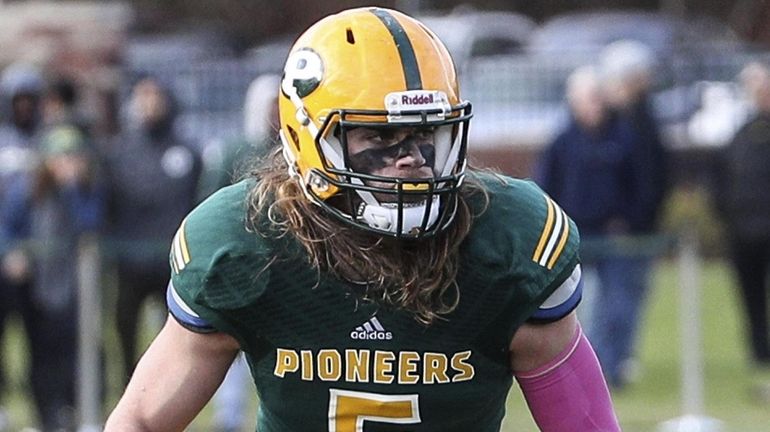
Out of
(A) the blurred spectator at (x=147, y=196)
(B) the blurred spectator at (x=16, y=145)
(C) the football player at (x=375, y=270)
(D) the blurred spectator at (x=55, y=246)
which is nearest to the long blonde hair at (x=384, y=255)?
(C) the football player at (x=375, y=270)

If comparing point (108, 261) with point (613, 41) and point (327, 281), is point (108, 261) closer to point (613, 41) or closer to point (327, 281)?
point (327, 281)

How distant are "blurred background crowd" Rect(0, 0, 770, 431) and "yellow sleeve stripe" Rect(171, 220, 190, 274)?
414 cm

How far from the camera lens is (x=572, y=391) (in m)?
3.44

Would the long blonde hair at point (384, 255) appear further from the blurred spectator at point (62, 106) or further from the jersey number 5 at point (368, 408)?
the blurred spectator at point (62, 106)

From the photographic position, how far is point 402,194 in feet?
10.6

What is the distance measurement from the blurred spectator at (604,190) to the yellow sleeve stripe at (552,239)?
6.50 meters

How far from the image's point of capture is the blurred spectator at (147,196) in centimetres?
934

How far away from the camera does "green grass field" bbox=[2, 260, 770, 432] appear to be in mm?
9250

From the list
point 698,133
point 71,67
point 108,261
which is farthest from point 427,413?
point 71,67

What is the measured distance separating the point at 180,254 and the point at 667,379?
7.45m

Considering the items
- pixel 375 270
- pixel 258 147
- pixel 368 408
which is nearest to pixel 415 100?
pixel 375 270

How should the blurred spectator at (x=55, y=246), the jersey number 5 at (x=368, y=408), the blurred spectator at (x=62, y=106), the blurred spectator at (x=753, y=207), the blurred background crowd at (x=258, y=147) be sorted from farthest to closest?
1. the blurred spectator at (x=753, y=207)
2. the blurred spectator at (x=62, y=106)
3. the blurred background crowd at (x=258, y=147)
4. the blurred spectator at (x=55, y=246)
5. the jersey number 5 at (x=368, y=408)

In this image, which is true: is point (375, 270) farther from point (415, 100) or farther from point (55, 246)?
point (55, 246)

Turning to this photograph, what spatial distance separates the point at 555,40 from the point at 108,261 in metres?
9.67
